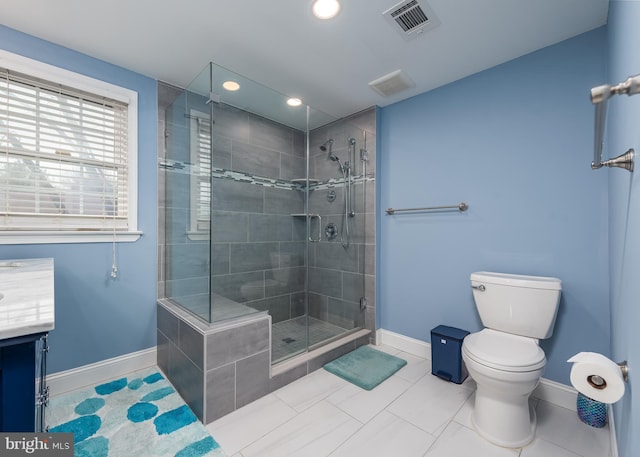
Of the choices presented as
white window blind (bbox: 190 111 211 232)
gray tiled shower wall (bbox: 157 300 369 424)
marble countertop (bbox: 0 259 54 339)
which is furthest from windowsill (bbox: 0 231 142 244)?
gray tiled shower wall (bbox: 157 300 369 424)

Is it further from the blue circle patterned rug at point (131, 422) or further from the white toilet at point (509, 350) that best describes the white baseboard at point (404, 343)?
the blue circle patterned rug at point (131, 422)

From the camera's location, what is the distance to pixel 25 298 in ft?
3.18

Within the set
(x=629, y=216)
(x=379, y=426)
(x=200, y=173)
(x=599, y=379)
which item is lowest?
(x=379, y=426)

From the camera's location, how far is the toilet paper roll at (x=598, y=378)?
2.91 ft

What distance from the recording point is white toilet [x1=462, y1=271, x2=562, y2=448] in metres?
1.44

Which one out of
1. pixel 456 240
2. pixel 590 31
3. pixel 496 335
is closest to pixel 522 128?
pixel 590 31

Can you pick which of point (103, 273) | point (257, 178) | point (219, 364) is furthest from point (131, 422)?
point (257, 178)

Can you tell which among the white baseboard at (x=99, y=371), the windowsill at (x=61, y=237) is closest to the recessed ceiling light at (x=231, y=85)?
the windowsill at (x=61, y=237)

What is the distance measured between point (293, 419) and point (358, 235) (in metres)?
1.64

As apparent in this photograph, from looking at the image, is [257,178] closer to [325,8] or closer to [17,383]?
[325,8]

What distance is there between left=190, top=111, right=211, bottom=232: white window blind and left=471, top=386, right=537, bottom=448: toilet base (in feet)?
6.50

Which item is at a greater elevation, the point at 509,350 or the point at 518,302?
the point at 518,302

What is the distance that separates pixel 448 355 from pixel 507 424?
1.93ft

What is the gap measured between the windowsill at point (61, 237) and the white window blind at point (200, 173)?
21.1 inches
